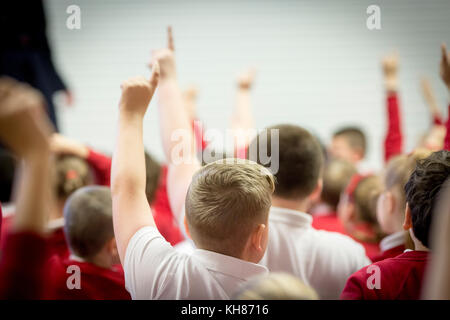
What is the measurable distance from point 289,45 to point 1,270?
4.12 metres

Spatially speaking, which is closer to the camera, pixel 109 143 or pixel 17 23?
pixel 17 23

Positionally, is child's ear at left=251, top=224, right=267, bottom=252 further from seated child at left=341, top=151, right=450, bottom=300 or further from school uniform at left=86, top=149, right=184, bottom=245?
school uniform at left=86, top=149, right=184, bottom=245

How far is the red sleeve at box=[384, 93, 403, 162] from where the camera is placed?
71.5 inches

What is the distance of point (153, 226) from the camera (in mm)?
921

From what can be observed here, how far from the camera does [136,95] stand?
980 mm

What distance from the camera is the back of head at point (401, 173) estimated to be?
3.97 ft

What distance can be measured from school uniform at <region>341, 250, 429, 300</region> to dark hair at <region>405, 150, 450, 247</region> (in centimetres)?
6

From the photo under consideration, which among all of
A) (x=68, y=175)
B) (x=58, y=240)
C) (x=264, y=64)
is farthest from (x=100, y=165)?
(x=264, y=64)

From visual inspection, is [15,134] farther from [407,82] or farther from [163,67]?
[407,82]

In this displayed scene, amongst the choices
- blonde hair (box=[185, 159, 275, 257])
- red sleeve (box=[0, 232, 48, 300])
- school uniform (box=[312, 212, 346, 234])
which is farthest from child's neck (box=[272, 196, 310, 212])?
red sleeve (box=[0, 232, 48, 300])

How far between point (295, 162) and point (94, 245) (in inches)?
25.1

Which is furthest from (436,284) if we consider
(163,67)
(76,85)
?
(76,85)
